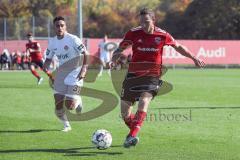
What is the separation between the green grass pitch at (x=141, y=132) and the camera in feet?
31.0

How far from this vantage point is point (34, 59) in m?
26.1

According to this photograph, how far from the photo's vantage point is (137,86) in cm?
1034

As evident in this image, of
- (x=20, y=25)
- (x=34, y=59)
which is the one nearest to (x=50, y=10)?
(x=20, y=25)

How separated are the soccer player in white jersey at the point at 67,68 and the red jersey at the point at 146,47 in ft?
6.14

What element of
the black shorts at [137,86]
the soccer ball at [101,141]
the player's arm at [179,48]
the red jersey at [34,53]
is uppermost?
the player's arm at [179,48]

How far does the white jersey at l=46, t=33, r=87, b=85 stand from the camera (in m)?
12.2

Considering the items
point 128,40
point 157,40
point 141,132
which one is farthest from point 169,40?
point 141,132

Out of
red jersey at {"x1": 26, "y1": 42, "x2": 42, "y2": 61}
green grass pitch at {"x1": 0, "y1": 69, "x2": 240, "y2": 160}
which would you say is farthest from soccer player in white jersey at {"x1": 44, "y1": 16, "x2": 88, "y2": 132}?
red jersey at {"x1": 26, "y1": 42, "x2": 42, "y2": 61}

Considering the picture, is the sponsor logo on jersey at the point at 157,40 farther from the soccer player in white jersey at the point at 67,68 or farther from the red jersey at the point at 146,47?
the soccer player in white jersey at the point at 67,68

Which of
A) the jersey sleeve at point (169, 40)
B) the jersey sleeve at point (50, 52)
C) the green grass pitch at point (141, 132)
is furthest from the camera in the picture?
the jersey sleeve at point (50, 52)

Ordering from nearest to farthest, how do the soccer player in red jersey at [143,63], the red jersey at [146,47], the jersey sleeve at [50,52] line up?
the soccer player in red jersey at [143,63]
the red jersey at [146,47]
the jersey sleeve at [50,52]

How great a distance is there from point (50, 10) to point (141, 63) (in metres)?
79.0

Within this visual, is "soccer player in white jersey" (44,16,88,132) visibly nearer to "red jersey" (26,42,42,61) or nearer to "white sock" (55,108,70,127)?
"white sock" (55,108,70,127)

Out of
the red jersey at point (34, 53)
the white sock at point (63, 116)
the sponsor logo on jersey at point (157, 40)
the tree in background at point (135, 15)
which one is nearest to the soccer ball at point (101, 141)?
the sponsor logo on jersey at point (157, 40)
